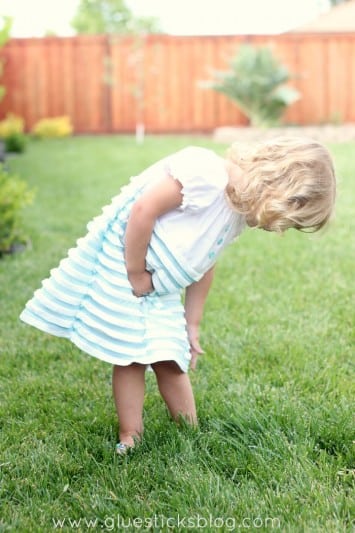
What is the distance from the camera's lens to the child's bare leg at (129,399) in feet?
7.55

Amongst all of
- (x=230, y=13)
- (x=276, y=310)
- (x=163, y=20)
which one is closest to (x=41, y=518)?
(x=276, y=310)

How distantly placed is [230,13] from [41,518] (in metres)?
23.8

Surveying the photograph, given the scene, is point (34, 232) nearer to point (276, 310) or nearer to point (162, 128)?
point (276, 310)

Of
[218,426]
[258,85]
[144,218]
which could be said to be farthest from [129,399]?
[258,85]

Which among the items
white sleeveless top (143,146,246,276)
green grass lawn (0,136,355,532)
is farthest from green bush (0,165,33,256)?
white sleeveless top (143,146,246,276)

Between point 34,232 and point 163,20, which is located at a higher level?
point 163,20

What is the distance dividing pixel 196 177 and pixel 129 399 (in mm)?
675

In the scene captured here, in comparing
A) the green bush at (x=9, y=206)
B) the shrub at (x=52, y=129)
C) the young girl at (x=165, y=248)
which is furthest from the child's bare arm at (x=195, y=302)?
the shrub at (x=52, y=129)

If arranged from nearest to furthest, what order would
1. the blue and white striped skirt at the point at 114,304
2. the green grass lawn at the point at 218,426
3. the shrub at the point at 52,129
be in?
Result: the green grass lawn at the point at 218,426, the blue and white striped skirt at the point at 114,304, the shrub at the point at 52,129

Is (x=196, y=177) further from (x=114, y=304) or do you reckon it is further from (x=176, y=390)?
(x=176, y=390)

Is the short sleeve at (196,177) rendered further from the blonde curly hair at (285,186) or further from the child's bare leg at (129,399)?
the child's bare leg at (129,399)

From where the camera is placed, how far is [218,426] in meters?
2.30

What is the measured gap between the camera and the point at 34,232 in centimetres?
534

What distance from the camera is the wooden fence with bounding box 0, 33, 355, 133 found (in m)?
13.8
